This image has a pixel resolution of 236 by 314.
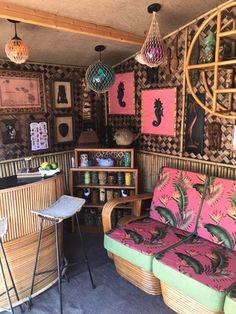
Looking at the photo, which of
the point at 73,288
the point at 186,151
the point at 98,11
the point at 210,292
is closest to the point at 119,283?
the point at 73,288

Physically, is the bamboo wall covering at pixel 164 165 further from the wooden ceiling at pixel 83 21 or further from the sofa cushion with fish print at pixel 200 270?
the wooden ceiling at pixel 83 21

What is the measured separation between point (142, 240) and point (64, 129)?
1799 mm

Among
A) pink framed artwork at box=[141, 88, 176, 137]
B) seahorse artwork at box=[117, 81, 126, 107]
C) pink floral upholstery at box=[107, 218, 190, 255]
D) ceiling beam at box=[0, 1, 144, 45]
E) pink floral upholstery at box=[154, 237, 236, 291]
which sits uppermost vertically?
ceiling beam at box=[0, 1, 144, 45]

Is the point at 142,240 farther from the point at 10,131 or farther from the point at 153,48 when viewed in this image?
the point at 10,131

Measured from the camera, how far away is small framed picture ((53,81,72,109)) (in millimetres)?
3379

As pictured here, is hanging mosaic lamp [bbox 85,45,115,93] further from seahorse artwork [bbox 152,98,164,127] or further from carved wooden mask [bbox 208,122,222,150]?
carved wooden mask [bbox 208,122,222,150]

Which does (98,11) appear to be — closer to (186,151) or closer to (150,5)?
(150,5)

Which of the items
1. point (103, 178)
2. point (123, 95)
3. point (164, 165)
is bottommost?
point (103, 178)

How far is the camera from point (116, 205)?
2744mm

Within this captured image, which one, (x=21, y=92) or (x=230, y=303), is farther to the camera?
(x=21, y=92)

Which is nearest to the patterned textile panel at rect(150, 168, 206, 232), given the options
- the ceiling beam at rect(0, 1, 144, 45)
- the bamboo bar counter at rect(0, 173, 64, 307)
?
the bamboo bar counter at rect(0, 173, 64, 307)

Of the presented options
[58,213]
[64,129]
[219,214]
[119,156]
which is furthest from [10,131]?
[219,214]

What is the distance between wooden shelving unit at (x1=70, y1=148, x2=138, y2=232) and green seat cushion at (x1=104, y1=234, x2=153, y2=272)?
0.84m

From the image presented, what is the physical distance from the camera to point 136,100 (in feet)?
11.1
